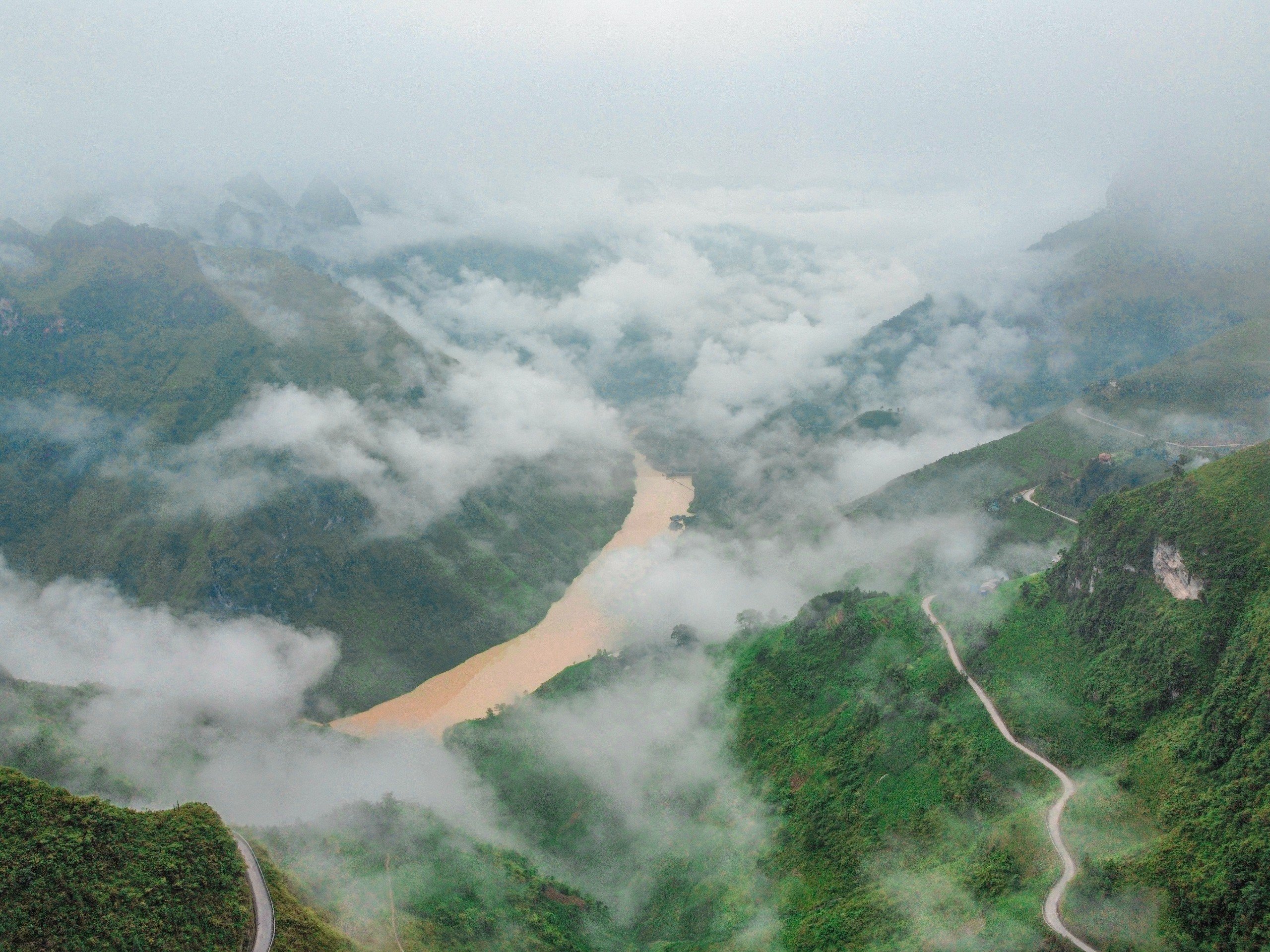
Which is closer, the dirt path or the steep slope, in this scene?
the steep slope

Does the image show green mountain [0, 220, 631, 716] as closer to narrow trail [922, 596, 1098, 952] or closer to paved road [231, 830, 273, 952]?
paved road [231, 830, 273, 952]

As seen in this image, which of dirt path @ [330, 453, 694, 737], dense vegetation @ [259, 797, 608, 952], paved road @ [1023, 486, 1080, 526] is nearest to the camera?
dense vegetation @ [259, 797, 608, 952]

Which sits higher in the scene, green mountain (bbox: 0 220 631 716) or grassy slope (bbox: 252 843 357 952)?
grassy slope (bbox: 252 843 357 952)

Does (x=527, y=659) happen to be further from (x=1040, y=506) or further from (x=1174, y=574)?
(x=1174, y=574)

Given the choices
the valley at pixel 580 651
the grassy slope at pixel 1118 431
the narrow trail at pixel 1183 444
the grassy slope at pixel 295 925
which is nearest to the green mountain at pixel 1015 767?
the valley at pixel 580 651

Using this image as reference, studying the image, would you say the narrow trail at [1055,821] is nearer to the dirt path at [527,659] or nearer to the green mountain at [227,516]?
the dirt path at [527,659]

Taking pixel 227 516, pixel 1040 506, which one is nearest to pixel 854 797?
pixel 1040 506

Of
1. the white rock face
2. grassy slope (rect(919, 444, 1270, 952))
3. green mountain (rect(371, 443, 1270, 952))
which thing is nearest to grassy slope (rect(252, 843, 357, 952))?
green mountain (rect(371, 443, 1270, 952))
